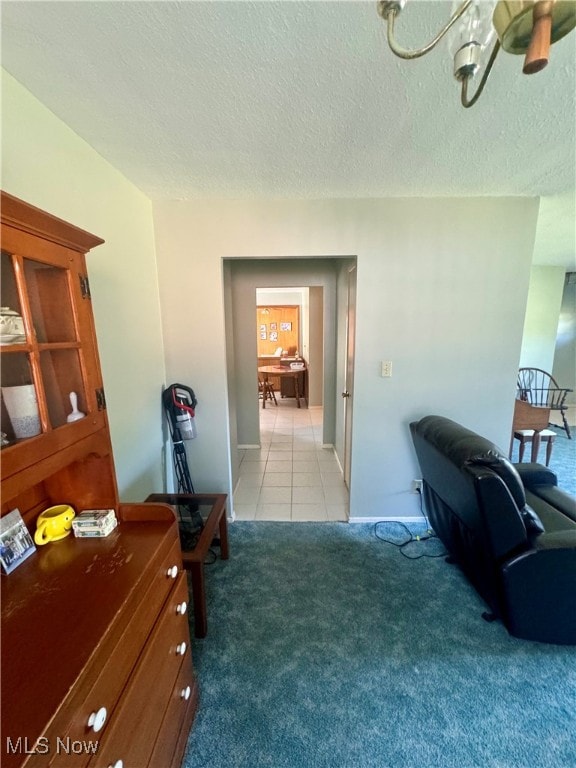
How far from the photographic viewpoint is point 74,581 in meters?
0.90

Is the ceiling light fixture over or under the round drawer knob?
over

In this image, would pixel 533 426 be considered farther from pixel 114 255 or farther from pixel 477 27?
pixel 114 255

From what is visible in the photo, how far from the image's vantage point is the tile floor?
2.70 m

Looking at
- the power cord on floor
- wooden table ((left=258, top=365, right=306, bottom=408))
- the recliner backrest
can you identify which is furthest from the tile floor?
wooden table ((left=258, top=365, right=306, bottom=408))

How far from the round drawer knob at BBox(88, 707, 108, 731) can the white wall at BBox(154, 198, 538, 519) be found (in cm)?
183

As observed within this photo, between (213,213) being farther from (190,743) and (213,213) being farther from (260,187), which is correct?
(190,743)

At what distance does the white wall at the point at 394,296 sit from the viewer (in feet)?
7.07

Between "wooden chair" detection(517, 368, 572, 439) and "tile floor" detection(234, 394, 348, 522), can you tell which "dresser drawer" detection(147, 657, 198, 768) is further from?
"wooden chair" detection(517, 368, 572, 439)

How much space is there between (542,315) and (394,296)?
4.36 m

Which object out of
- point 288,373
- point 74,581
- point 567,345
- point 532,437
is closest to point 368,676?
point 74,581

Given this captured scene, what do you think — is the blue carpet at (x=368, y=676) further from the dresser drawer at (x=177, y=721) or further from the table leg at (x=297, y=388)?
the table leg at (x=297, y=388)

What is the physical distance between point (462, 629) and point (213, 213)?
2998mm

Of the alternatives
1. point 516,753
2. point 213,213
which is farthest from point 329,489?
point 213,213

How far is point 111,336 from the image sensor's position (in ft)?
5.65
